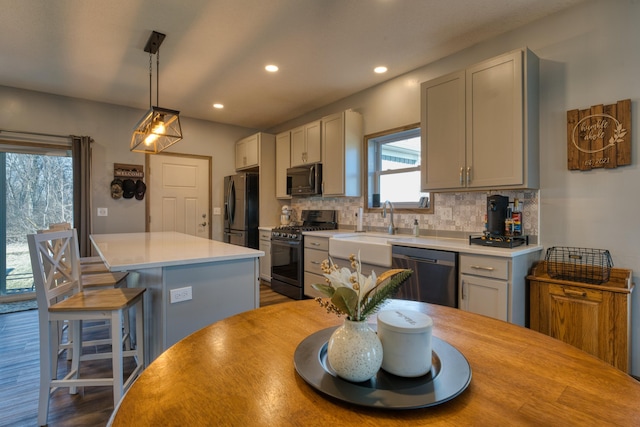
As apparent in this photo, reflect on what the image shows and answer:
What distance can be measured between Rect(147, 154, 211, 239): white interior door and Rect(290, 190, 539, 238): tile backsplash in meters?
2.66

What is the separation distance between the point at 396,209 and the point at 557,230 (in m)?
1.55

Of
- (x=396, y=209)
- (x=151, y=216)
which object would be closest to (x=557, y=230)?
(x=396, y=209)

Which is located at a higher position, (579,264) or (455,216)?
(455,216)

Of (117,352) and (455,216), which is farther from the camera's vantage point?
(455,216)

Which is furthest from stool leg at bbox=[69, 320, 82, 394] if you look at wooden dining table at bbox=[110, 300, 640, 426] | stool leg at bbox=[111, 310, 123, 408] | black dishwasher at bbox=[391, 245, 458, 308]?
black dishwasher at bbox=[391, 245, 458, 308]

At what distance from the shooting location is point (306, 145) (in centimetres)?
448

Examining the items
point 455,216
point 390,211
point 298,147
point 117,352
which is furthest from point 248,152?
point 117,352

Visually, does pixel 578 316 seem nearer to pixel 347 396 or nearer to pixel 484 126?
pixel 484 126

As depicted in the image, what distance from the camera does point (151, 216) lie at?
486 cm

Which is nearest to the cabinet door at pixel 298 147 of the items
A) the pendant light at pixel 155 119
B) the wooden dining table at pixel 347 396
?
the pendant light at pixel 155 119

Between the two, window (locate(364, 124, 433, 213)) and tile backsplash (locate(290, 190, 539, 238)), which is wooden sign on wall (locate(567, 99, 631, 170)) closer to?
tile backsplash (locate(290, 190, 539, 238))

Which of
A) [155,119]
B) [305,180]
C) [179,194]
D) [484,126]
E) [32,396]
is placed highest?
[155,119]

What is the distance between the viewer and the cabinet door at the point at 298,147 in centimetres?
454

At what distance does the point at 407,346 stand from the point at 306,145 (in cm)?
396
